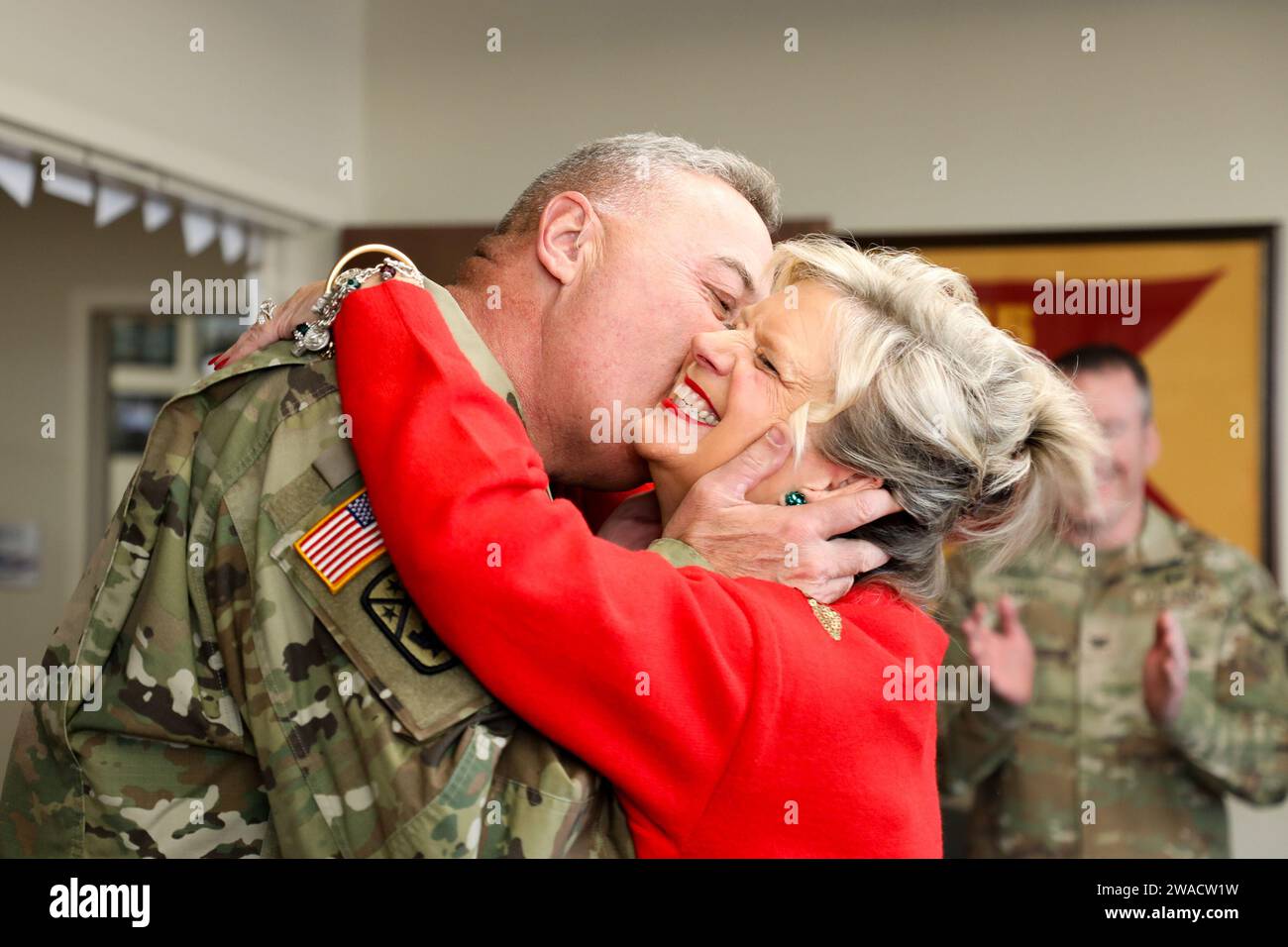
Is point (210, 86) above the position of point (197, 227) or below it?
above

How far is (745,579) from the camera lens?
1.22 m

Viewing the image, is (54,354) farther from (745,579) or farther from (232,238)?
(745,579)

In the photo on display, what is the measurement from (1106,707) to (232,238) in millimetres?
2766

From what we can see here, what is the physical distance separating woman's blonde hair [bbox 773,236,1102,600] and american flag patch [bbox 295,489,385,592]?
483mm

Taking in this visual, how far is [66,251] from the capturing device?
4598 mm

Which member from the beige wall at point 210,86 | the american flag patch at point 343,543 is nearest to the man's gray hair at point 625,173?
the american flag patch at point 343,543

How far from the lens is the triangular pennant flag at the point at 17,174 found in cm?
261

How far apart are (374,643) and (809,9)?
3.15m

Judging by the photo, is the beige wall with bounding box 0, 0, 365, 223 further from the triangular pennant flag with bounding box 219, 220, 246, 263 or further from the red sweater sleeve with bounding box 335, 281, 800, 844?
the red sweater sleeve with bounding box 335, 281, 800, 844

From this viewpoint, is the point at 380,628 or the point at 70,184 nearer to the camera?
the point at 380,628

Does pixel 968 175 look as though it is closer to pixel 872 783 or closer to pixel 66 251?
pixel 872 783

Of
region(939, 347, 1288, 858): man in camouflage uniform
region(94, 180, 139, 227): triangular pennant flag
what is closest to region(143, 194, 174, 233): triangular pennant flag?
region(94, 180, 139, 227): triangular pennant flag

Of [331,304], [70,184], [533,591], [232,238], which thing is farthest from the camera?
[232,238]

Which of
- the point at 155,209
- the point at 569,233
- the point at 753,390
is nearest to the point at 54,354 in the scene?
the point at 155,209
